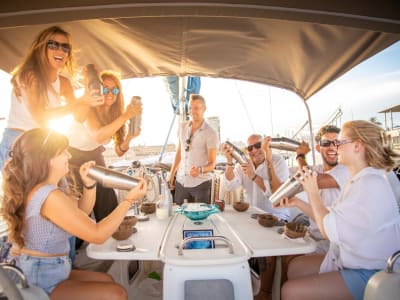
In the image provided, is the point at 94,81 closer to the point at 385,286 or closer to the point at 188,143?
the point at 188,143

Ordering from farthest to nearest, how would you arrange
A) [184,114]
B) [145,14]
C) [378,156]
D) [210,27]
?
[184,114], [210,27], [378,156], [145,14]

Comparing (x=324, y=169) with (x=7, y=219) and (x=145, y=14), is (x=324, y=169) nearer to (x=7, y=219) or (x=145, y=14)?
(x=145, y=14)

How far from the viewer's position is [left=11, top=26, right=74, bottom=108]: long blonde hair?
149 centimetres

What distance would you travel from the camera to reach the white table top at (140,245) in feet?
4.25

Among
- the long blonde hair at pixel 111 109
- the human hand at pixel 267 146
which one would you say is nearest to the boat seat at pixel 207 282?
the human hand at pixel 267 146

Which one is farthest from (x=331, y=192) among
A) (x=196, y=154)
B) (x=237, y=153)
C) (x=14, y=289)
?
(x=14, y=289)

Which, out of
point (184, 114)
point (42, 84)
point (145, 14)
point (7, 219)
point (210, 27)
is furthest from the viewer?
point (184, 114)

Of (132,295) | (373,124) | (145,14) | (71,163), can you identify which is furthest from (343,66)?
(132,295)

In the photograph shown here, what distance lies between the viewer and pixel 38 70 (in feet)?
5.06

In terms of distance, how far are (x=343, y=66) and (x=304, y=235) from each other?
141 centimetres

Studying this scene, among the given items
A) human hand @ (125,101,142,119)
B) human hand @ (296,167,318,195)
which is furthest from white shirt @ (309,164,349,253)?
human hand @ (125,101,142,119)

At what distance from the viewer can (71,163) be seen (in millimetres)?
1974

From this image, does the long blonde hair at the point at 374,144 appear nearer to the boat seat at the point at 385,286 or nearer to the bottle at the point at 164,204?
the boat seat at the point at 385,286

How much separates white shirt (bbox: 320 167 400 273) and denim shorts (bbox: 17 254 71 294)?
1180mm
